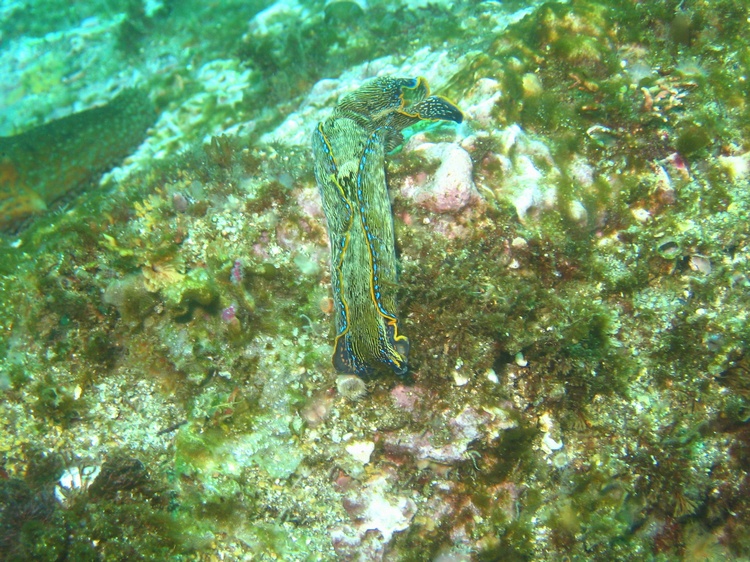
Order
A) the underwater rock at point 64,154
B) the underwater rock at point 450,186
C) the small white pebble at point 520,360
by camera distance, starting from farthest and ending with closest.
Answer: the underwater rock at point 64,154 < the underwater rock at point 450,186 < the small white pebble at point 520,360

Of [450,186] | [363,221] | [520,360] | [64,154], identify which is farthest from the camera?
[64,154]

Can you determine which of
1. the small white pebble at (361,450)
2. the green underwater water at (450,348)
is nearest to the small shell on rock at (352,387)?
the green underwater water at (450,348)

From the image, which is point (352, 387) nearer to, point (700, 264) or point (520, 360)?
point (520, 360)

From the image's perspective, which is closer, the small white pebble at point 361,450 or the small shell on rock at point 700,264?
the small white pebble at point 361,450

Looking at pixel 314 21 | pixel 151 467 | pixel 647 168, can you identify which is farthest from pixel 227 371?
pixel 314 21

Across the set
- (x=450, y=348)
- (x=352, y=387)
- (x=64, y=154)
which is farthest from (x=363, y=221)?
(x=64, y=154)

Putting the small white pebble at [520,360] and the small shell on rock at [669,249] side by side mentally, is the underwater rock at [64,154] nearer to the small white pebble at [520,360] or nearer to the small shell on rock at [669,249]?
the small white pebble at [520,360]
